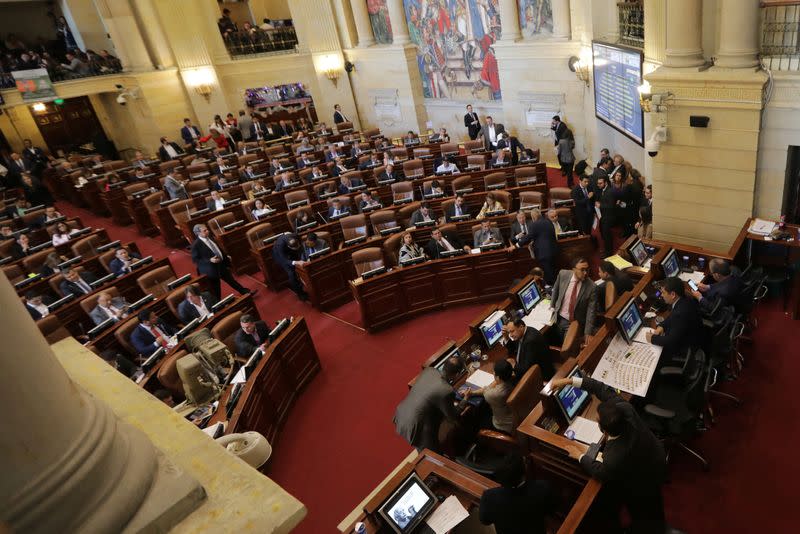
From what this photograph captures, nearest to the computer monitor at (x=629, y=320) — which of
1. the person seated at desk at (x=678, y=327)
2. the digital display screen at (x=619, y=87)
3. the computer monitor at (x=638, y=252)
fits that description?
the person seated at desk at (x=678, y=327)

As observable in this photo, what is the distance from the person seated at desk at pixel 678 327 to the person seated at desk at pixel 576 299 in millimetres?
695

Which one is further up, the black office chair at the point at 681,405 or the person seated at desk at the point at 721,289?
the person seated at desk at the point at 721,289

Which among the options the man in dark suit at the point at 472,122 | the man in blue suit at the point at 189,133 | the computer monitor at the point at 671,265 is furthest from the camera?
the man in blue suit at the point at 189,133

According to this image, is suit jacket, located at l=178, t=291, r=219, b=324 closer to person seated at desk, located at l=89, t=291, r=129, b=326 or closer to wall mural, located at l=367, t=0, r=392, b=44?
person seated at desk, located at l=89, t=291, r=129, b=326

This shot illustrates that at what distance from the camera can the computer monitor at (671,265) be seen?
6.22 m

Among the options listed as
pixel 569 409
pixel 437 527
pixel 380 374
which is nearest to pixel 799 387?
pixel 569 409

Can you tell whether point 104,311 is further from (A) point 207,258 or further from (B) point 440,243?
(B) point 440,243

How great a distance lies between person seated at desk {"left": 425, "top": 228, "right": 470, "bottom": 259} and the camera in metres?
8.46

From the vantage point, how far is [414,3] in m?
16.1

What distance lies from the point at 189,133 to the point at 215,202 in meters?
7.94

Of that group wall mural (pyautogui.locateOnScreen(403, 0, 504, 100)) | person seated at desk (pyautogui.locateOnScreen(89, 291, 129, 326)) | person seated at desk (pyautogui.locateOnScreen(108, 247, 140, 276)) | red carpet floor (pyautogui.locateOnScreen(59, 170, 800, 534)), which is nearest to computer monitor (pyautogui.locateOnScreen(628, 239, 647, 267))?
red carpet floor (pyautogui.locateOnScreen(59, 170, 800, 534))

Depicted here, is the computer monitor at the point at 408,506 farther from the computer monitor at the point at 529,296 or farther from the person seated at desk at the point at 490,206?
the person seated at desk at the point at 490,206

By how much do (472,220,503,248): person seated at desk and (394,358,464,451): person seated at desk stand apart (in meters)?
3.62

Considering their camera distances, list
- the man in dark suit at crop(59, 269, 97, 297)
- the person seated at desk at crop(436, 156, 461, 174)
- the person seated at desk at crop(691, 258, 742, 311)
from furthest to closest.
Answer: the person seated at desk at crop(436, 156, 461, 174) → the man in dark suit at crop(59, 269, 97, 297) → the person seated at desk at crop(691, 258, 742, 311)
